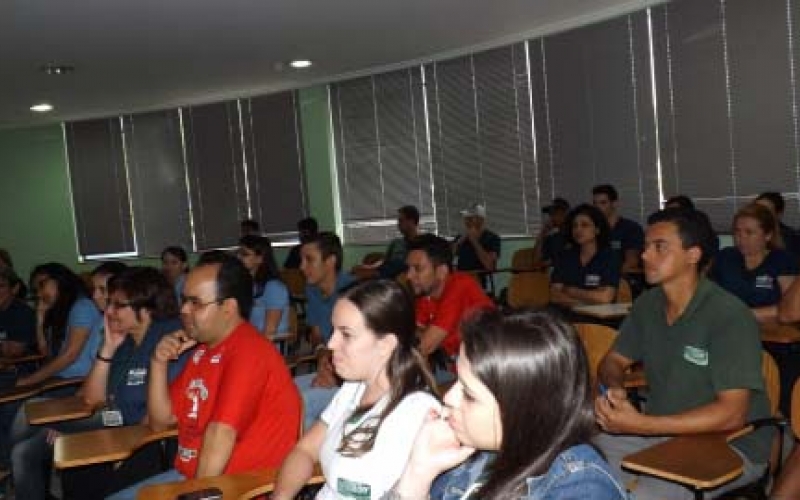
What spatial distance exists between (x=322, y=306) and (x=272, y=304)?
573mm

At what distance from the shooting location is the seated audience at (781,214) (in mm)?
5113

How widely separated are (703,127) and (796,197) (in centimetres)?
95

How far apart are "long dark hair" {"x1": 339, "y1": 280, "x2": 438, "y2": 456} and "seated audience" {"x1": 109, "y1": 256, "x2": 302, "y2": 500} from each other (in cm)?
47

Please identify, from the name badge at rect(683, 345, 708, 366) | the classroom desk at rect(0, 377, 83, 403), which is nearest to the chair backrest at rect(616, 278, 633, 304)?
the name badge at rect(683, 345, 708, 366)

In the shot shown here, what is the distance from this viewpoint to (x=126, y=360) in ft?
11.0

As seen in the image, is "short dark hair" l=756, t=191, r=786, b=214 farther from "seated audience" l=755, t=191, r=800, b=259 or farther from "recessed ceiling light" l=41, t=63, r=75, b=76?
"recessed ceiling light" l=41, t=63, r=75, b=76

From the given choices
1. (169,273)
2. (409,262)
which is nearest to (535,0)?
(409,262)

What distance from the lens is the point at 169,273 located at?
6.40 meters

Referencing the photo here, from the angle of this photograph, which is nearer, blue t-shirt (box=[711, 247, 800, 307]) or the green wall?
blue t-shirt (box=[711, 247, 800, 307])

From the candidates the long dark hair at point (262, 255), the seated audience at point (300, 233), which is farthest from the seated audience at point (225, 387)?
the seated audience at point (300, 233)

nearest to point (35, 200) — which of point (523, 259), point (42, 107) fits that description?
point (42, 107)

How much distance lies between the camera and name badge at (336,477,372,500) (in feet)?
6.61

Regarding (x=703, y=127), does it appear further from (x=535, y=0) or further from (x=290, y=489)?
(x=290, y=489)

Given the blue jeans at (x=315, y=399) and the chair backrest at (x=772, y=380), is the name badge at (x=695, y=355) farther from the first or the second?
the blue jeans at (x=315, y=399)
